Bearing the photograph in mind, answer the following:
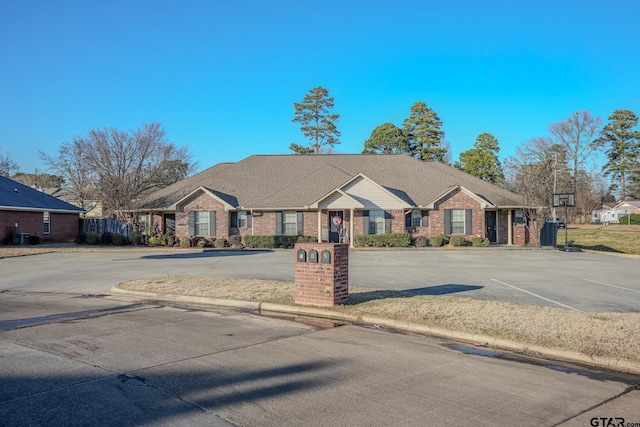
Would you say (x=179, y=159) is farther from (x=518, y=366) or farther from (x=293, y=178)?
(x=518, y=366)

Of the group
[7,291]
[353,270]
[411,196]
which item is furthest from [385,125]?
[7,291]

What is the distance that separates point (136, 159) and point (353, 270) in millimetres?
28494

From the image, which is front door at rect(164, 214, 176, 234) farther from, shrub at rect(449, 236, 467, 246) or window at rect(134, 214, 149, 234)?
shrub at rect(449, 236, 467, 246)

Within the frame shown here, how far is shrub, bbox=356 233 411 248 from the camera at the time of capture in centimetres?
3059

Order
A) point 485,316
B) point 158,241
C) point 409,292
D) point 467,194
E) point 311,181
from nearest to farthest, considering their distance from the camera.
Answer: point 485,316 < point 409,292 < point 467,194 < point 158,241 < point 311,181

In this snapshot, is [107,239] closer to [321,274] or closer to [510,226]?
[510,226]

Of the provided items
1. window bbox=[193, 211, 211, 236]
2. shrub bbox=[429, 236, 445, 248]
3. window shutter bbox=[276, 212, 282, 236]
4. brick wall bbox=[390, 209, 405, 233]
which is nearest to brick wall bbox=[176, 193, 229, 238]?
window bbox=[193, 211, 211, 236]

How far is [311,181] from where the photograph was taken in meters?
35.8

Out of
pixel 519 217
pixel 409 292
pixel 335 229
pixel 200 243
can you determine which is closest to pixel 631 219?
pixel 519 217

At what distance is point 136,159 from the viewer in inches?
1577

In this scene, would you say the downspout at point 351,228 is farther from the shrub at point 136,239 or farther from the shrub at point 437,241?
the shrub at point 136,239

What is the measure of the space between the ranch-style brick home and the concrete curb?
20.1m

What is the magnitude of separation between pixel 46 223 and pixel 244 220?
1475 centimetres

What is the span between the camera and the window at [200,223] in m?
33.1
